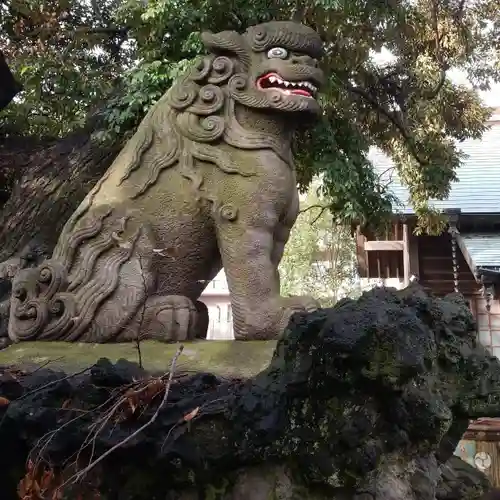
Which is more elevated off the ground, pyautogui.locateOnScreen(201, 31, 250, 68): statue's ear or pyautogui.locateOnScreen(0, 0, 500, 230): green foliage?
pyautogui.locateOnScreen(0, 0, 500, 230): green foliage

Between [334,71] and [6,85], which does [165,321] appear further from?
[334,71]

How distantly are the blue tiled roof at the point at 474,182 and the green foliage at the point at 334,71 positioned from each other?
3.15 ft

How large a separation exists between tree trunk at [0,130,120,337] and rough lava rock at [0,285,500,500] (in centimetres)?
229

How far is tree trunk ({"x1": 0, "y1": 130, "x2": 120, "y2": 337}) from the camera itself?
4.36m

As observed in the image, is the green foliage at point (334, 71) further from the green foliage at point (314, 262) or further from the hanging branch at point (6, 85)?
the green foliage at point (314, 262)

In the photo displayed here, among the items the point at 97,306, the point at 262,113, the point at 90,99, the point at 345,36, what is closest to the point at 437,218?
the point at 345,36

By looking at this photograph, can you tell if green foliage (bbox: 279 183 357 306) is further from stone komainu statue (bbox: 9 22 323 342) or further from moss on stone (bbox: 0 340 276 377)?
moss on stone (bbox: 0 340 276 377)

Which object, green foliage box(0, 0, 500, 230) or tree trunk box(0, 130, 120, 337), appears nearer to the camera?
tree trunk box(0, 130, 120, 337)

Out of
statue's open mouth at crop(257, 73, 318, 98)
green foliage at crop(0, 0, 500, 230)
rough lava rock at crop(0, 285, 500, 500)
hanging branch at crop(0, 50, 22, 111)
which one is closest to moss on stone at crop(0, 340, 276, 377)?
rough lava rock at crop(0, 285, 500, 500)

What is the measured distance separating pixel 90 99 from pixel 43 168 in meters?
1.27

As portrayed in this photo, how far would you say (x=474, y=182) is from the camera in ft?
34.8

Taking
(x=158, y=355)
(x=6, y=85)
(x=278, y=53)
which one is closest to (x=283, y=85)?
→ (x=278, y=53)

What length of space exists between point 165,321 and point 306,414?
1089 millimetres

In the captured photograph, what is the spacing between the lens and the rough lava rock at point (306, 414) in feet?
5.22
